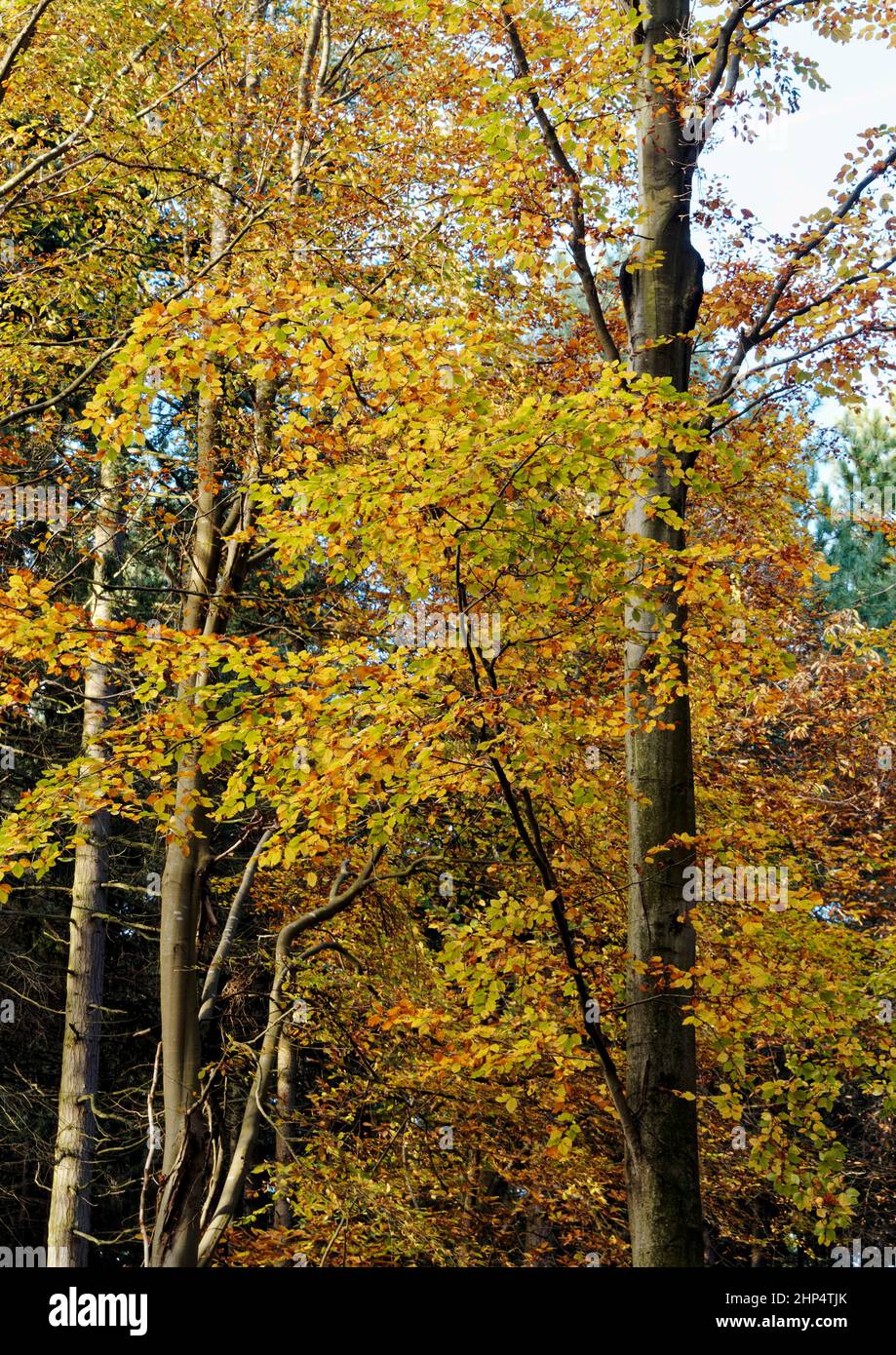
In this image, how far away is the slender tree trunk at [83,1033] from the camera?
12117 mm

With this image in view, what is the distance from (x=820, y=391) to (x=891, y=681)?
21.6ft

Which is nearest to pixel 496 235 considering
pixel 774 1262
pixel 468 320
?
pixel 468 320

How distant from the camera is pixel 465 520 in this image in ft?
17.4

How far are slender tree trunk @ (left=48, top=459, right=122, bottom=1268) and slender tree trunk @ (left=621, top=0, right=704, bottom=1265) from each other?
20.3ft

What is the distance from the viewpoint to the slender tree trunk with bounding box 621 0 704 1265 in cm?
591

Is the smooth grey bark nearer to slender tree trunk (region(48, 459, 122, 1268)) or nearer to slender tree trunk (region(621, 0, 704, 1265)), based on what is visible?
slender tree trunk (region(621, 0, 704, 1265))

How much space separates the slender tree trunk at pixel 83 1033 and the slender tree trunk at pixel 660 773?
619cm

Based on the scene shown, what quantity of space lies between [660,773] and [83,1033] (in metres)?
8.78

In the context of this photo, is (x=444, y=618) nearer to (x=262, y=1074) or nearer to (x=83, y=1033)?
(x=262, y=1074)

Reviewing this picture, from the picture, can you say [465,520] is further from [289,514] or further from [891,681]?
[891,681]

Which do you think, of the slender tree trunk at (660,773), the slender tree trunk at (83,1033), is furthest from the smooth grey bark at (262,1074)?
the slender tree trunk at (83,1033)

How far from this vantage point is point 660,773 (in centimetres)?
661

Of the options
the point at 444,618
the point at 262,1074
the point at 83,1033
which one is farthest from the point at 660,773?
the point at 83,1033

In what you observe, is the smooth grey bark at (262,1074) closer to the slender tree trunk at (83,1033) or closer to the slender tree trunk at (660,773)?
the slender tree trunk at (660,773)
